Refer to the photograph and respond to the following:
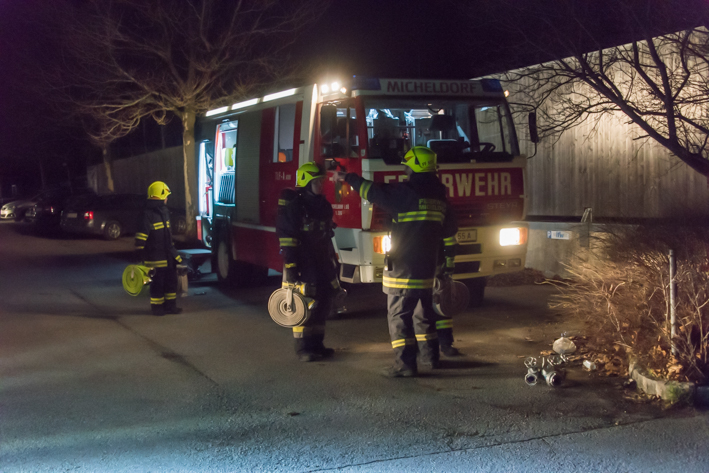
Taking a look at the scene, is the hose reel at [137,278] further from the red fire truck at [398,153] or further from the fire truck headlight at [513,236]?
the fire truck headlight at [513,236]

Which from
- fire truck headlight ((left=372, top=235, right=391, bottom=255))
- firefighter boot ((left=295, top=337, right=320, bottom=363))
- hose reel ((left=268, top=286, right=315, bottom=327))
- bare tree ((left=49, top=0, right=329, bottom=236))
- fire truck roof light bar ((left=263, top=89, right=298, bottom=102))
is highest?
bare tree ((left=49, top=0, right=329, bottom=236))

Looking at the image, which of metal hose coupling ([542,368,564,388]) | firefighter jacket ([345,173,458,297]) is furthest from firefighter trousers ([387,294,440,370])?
metal hose coupling ([542,368,564,388])

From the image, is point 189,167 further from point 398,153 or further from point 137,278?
point 398,153

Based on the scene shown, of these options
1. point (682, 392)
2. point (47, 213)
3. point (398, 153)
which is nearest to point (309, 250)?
point (398, 153)

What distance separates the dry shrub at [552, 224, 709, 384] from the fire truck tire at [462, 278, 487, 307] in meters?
2.27

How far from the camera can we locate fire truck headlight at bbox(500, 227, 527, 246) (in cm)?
870

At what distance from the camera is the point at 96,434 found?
4.96m

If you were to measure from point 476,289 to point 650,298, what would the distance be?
3.66 metres

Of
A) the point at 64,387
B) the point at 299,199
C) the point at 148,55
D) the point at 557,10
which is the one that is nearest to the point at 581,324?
the point at 299,199

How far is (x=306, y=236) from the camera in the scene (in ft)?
22.8

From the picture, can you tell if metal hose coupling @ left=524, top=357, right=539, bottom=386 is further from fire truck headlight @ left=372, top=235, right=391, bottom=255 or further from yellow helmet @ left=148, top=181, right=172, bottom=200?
yellow helmet @ left=148, top=181, right=172, bottom=200


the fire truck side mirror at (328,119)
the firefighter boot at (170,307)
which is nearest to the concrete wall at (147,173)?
the firefighter boot at (170,307)

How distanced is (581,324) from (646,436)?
8.33 ft

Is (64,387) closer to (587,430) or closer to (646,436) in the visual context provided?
(587,430)
